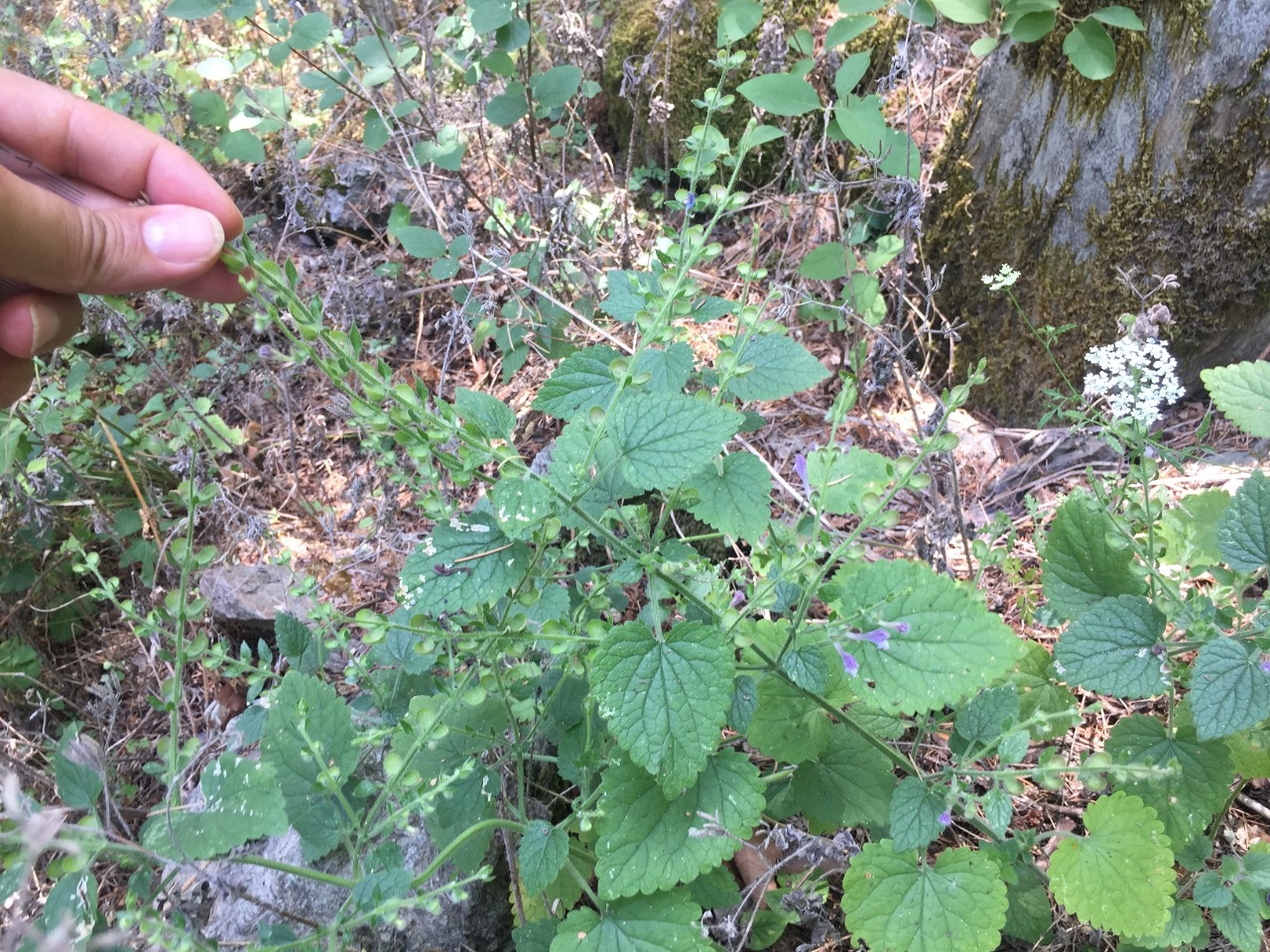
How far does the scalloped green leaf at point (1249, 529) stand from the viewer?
1452mm

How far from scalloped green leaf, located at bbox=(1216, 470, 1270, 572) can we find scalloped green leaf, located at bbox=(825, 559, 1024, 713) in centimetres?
49

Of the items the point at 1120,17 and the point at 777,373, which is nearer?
the point at 777,373

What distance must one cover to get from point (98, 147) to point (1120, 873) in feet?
8.68

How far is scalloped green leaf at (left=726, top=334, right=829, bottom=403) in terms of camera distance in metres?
1.64

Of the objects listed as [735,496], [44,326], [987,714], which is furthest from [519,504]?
[44,326]

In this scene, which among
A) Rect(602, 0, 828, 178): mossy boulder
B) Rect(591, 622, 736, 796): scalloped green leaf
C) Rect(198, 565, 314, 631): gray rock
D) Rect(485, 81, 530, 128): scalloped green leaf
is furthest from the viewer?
Result: Rect(602, 0, 828, 178): mossy boulder

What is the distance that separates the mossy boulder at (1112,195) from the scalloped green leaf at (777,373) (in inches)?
62.6

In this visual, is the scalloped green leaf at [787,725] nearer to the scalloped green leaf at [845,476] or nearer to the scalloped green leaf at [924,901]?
the scalloped green leaf at [924,901]

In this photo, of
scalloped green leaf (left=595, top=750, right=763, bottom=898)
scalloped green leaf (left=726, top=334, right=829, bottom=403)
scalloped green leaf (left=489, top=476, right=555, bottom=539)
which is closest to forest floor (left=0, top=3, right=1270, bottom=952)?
scalloped green leaf (left=726, top=334, right=829, bottom=403)

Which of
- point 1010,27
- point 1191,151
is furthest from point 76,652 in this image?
point 1191,151

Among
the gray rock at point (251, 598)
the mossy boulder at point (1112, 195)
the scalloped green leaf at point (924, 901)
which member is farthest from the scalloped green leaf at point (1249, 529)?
the gray rock at point (251, 598)

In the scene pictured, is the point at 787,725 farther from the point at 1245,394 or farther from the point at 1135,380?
the point at 1245,394

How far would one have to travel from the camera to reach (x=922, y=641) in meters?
1.34

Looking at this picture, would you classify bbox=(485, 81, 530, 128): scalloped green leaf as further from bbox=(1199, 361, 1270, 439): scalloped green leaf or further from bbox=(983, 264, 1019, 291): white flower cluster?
bbox=(1199, 361, 1270, 439): scalloped green leaf
